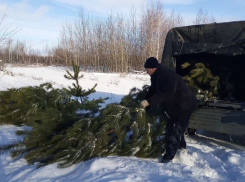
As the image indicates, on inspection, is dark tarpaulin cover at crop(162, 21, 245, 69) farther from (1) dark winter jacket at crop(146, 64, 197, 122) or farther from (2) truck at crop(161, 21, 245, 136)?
(1) dark winter jacket at crop(146, 64, 197, 122)

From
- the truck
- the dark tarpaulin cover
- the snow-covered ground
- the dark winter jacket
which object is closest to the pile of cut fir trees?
the snow-covered ground

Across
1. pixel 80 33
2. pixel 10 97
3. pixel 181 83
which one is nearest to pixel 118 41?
pixel 80 33

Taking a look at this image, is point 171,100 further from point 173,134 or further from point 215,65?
point 215,65

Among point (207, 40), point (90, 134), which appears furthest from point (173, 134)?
point (207, 40)

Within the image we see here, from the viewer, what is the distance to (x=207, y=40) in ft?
17.1

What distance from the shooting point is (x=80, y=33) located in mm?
34406

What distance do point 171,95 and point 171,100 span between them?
0.63 feet

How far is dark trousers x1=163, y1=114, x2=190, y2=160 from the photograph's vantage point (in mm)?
4262

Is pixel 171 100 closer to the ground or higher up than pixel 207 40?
closer to the ground

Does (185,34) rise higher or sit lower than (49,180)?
higher

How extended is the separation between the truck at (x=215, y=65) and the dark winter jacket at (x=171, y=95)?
0.80 m

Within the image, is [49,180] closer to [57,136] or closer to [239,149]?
[57,136]

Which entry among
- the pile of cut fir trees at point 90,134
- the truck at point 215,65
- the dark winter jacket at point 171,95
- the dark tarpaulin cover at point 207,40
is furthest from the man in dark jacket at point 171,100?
the dark tarpaulin cover at point 207,40

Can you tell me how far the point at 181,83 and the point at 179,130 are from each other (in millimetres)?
760
